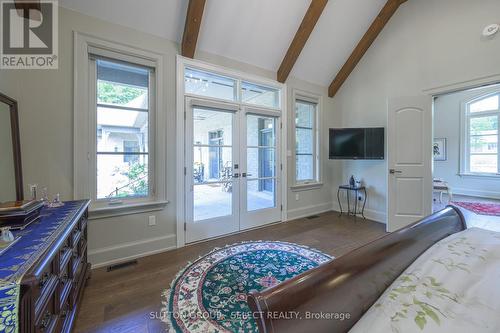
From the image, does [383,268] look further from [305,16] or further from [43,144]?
→ [305,16]

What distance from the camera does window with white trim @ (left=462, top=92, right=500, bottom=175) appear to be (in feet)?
19.8

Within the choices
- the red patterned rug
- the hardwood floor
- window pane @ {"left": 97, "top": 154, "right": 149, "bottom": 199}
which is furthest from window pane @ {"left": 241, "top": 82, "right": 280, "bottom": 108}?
the red patterned rug

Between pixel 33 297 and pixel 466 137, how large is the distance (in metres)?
9.18

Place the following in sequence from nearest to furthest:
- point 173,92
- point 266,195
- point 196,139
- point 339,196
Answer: point 173,92 < point 196,139 < point 266,195 < point 339,196

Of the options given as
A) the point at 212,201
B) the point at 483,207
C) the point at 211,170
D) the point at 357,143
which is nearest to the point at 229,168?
the point at 211,170

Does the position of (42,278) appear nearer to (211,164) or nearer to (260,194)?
(211,164)

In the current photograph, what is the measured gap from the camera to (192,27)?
2.71 m

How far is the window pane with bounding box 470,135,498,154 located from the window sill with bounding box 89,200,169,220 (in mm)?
8397

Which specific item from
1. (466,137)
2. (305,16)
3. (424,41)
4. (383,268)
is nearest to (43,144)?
(383,268)

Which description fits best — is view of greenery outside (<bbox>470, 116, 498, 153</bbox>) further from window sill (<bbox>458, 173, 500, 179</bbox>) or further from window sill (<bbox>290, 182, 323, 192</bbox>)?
window sill (<bbox>290, 182, 323, 192</bbox>)

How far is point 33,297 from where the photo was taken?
2.86 ft

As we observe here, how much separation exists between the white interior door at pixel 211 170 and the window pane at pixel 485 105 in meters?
7.28

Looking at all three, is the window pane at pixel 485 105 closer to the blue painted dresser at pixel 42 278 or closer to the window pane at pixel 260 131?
the window pane at pixel 260 131

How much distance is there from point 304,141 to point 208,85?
2262 millimetres
